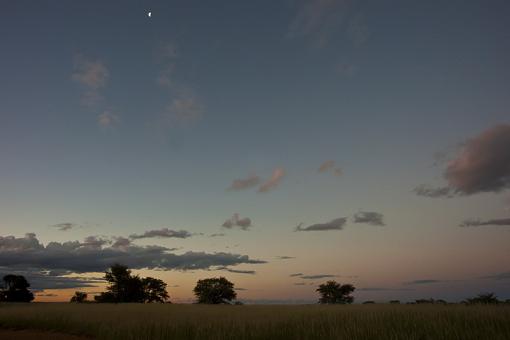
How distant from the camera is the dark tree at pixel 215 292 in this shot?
74.1 m

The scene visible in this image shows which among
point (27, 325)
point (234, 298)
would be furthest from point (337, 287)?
point (27, 325)

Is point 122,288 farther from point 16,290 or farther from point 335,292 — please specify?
point 335,292

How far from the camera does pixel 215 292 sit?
243 feet

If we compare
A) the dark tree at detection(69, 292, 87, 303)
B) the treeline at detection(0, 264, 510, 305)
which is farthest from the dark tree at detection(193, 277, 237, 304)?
the dark tree at detection(69, 292, 87, 303)

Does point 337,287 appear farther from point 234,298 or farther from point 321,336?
point 321,336

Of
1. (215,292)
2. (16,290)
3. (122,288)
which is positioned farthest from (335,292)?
(16,290)

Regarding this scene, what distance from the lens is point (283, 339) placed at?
10.2 metres

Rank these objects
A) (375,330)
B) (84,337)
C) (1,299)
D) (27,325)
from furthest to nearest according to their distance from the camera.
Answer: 1. (1,299)
2. (27,325)
3. (84,337)
4. (375,330)

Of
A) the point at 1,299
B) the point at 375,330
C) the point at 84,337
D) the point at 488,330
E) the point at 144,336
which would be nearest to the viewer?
the point at 488,330

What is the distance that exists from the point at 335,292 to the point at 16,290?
197ft

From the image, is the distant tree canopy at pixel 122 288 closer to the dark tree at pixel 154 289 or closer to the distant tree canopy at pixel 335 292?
the dark tree at pixel 154 289

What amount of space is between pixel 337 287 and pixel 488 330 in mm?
69609

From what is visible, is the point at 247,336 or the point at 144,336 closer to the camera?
the point at 247,336

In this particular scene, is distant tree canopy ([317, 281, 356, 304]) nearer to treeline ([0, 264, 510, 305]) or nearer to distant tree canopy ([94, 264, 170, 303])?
treeline ([0, 264, 510, 305])
